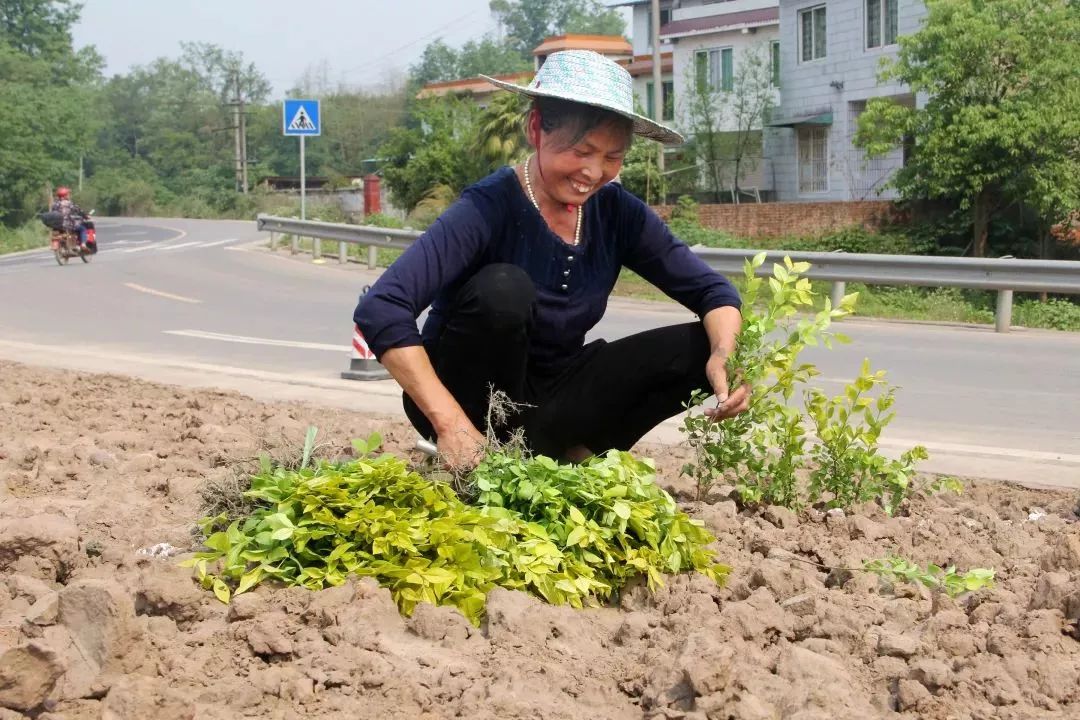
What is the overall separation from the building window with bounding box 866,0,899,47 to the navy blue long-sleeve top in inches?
1313

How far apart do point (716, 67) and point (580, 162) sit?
139 ft

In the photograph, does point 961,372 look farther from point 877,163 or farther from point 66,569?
point 877,163

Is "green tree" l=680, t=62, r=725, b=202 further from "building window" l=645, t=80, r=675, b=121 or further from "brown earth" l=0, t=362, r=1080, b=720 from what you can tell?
"brown earth" l=0, t=362, r=1080, b=720

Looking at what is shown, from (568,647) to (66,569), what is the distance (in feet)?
4.93

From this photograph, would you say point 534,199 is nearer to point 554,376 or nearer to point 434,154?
point 554,376

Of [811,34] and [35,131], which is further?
[35,131]

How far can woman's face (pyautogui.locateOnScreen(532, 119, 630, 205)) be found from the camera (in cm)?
411

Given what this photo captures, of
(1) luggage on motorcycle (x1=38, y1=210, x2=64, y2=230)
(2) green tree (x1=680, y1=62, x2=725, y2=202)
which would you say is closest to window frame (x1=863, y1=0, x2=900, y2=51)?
(2) green tree (x1=680, y1=62, x2=725, y2=202)

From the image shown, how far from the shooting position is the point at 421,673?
2.94 metres

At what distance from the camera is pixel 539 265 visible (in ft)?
14.0

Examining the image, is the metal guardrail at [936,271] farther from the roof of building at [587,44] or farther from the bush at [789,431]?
the roof of building at [587,44]

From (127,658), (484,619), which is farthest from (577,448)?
(127,658)

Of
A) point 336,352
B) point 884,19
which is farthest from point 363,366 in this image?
point 884,19

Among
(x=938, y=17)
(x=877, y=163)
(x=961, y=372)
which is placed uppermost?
(x=938, y=17)
